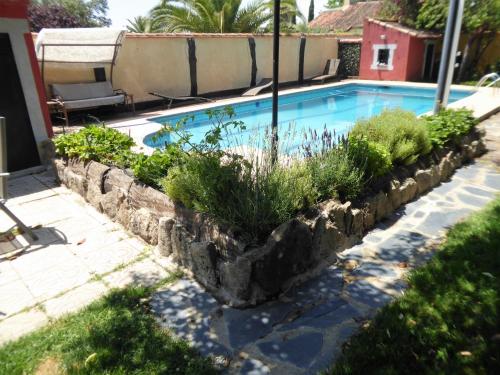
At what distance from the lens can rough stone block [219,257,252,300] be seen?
103 inches

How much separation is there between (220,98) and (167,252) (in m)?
11.1

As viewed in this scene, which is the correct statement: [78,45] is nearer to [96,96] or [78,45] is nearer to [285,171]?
[96,96]

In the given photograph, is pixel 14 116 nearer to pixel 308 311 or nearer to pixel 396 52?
pixel 308 311

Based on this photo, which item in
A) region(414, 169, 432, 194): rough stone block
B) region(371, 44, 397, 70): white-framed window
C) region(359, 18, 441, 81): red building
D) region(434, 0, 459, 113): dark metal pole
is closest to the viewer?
region(414, 169, 432, 194): rough stone block

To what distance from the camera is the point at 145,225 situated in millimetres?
3662

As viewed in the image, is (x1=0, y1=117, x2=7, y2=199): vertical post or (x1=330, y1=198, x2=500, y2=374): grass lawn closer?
(x1=330, y1=198, x2=500, y2=374): grass lawn

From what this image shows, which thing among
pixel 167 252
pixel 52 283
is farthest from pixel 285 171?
pixel 52 283

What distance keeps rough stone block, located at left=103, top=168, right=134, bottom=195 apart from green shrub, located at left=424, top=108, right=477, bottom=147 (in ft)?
13.4

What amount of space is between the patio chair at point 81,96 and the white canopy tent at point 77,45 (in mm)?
858

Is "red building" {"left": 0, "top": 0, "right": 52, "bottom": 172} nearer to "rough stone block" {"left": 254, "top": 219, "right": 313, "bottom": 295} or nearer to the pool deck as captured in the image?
the pool deck

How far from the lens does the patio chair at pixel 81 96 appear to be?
9.05 meters

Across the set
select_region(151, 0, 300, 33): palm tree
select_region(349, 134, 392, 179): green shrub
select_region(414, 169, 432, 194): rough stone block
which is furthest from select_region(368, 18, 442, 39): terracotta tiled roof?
select_region(349, 134, 392, 179): green shrub

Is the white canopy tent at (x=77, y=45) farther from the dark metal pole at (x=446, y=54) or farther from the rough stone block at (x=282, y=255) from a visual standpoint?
the rough stone block at (x=282, y=255)

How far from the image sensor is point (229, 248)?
2.82 meters
